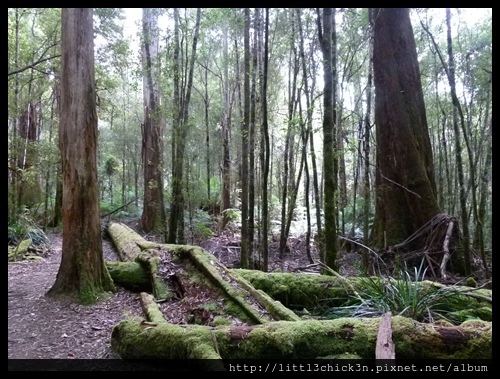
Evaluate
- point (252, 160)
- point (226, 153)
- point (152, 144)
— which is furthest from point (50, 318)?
point (226, 153)

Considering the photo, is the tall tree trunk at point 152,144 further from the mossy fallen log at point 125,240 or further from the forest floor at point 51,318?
the forest floor at point 51,318

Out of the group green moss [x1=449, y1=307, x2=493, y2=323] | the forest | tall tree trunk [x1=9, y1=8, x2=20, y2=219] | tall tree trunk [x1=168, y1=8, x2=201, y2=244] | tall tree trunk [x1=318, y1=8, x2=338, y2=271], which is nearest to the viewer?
tall tree trunk [x1=9, y1=8, x2=20, y2=219]

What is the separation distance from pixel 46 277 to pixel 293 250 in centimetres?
647

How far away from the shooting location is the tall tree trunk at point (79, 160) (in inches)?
101

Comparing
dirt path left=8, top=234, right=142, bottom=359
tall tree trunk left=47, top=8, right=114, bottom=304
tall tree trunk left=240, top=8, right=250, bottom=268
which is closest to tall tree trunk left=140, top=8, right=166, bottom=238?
tall tree trunk left=240, top=8, right=250, bottom=268

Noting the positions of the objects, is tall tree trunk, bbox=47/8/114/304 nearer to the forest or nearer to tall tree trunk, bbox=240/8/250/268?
the forest

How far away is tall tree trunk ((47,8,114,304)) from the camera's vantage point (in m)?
2.56

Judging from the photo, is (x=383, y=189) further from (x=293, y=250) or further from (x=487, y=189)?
(x=293, y=250)

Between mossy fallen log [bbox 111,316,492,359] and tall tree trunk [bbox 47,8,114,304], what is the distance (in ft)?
2.12

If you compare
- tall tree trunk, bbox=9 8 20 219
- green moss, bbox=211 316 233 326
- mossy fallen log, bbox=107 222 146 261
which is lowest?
green moss, bbox=211 316 233 326

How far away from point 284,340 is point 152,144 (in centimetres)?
582

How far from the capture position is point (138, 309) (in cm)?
294

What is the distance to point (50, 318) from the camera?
2.11m
